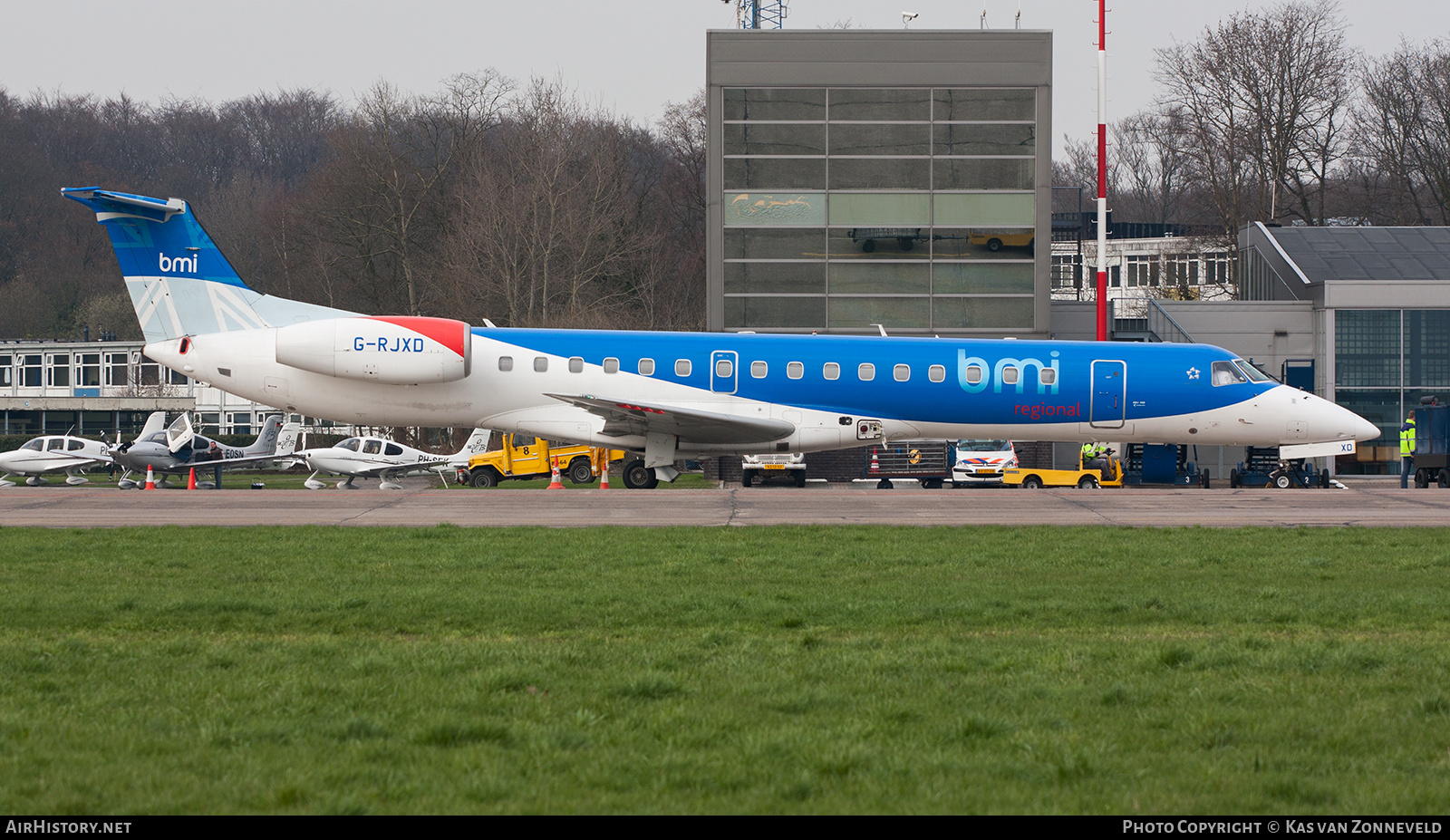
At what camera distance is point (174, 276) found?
78.5 feet

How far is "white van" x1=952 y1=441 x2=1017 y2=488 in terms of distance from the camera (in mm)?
37375

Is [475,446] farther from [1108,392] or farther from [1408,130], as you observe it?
[1408,130]

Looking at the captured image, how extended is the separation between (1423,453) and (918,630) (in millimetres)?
23727

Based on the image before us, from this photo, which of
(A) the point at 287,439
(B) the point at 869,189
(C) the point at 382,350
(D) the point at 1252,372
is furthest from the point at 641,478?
(A) the point at 287,439

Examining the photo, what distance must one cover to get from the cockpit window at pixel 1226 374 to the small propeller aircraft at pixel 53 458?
3808cm

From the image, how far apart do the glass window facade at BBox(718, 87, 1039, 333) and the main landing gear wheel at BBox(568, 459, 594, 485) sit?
6437 millimetres

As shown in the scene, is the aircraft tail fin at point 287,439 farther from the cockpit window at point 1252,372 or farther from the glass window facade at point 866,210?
the cockpit window at point 1252,372

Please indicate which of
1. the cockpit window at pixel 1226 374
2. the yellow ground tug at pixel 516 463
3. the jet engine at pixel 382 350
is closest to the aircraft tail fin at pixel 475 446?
the yellow ground tug at pixel 516 463

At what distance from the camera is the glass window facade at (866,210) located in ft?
132

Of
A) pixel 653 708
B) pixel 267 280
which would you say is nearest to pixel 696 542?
pixel 653 708

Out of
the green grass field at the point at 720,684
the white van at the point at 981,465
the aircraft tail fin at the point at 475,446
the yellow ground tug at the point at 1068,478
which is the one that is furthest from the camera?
the aircraft tail fin at the point at 475,446

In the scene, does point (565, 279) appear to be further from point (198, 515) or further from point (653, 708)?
point (653, 708)

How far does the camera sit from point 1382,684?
22.8 feet

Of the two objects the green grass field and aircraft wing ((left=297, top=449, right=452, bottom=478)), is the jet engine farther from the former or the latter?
aircraft wing ((left=297, top=449, right=452, bottom=478))
